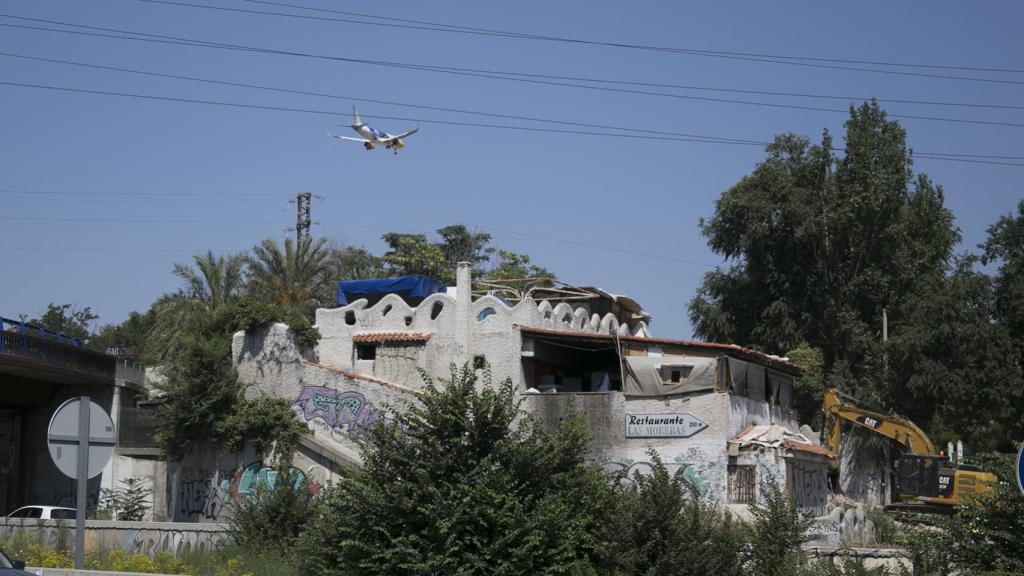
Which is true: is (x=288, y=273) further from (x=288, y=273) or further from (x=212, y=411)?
(x=212, y=411)

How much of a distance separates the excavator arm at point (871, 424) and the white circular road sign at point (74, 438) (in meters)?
29.2

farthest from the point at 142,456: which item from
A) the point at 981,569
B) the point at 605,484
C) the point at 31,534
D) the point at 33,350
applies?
the point at 981,569

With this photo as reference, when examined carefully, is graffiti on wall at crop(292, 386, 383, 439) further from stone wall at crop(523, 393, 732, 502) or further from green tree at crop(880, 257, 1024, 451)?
green tree at crop(880, 257, 1024, 451)

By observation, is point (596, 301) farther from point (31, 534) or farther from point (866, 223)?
point (31, 534)

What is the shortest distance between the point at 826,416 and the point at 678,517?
2459 cm

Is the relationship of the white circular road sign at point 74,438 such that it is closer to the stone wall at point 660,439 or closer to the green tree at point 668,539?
the green tree at point 668,539

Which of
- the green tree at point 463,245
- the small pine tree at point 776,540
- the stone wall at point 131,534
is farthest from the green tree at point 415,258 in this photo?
the small pine tree at point 776,540

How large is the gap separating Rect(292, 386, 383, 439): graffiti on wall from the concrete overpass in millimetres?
10441

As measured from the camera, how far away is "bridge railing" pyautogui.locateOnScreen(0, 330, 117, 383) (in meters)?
36.7

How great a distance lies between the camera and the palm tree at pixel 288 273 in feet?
171

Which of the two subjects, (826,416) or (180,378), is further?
(826,416)

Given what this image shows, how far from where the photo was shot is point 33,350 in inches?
1489

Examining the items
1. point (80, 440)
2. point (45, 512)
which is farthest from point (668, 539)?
point (45, 512)

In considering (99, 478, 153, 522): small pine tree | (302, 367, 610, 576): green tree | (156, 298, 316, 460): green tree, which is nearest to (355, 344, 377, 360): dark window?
(156, 298, 316, 460): green tree
